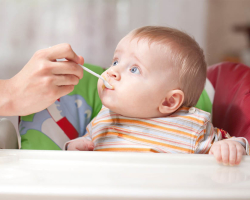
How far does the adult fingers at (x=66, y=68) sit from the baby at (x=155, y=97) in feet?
0.45

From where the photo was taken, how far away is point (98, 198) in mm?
478

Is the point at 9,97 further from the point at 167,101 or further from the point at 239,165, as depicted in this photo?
the point at 239,165

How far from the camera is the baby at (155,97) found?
87 centimetres

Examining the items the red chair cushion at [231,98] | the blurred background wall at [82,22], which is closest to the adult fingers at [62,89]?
the red chair cushion at [231,98]

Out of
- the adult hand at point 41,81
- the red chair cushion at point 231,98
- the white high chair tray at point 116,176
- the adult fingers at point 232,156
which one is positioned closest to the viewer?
the white high chair tray at point 116,176

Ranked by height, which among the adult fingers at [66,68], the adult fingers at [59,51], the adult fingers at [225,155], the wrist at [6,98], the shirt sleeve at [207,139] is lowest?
the shirt sleeve at [207,139]

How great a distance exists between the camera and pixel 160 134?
0.90 m

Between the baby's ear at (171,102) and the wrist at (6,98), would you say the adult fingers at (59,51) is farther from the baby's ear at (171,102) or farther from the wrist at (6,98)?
the baby's ear at (171,102)

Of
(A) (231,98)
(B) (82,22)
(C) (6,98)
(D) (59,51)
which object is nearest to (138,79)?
(D) (59,51)

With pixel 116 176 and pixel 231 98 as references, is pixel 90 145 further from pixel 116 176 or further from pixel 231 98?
pixel 231 98

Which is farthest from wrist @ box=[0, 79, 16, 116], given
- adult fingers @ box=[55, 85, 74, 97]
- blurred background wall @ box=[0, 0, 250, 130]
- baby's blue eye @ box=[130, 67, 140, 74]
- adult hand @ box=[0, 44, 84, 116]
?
blurred background wall @ box=[0, 0, 250, 130]

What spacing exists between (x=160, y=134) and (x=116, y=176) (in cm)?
39

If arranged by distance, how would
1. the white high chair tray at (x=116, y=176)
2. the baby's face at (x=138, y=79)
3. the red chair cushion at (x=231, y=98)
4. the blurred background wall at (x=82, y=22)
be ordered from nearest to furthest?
the white high chair tray at (x=116, y=176), the baby's face at (x=138, y=79), the red chair cushion at (x=231, y=98), the blurred background wall at (x=82, y=22)

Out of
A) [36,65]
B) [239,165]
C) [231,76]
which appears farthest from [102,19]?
[239,165]
